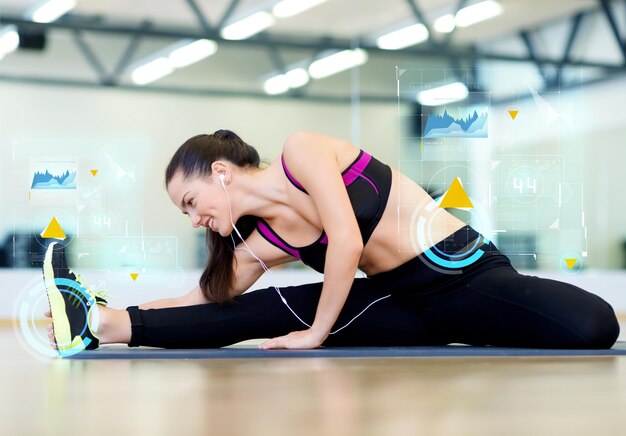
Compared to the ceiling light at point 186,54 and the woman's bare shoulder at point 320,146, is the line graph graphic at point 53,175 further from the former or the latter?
the woman's bare shoulder at point 320,146

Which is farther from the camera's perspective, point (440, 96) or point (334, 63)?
point (334, 63)

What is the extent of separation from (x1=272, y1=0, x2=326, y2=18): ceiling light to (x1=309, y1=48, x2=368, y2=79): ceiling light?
282 millimetres

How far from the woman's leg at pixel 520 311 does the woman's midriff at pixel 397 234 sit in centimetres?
12

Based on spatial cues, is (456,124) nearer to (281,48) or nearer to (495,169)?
(495,169)

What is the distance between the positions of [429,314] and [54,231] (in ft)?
7.05

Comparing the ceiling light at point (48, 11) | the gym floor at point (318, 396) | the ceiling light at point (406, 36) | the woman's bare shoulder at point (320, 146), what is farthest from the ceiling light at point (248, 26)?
the gym floor at point (318, 396)

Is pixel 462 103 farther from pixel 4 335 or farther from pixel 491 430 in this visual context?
pixel 491 430

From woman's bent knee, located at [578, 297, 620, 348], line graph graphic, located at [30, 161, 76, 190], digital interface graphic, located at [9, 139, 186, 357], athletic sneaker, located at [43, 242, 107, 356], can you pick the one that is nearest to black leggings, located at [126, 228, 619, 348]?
woman's bent knee, located at [578, 297, 620, 348]

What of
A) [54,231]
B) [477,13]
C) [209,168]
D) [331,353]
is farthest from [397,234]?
[477,13]

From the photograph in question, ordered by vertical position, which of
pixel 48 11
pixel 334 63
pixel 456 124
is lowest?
pixel 456 124

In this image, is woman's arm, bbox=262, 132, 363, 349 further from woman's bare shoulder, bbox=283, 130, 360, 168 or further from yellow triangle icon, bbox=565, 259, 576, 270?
yellow triangle icon, bbox=565, 259, 576, 270

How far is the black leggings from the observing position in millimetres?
2164

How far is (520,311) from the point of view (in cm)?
218

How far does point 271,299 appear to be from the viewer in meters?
2.34
